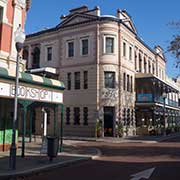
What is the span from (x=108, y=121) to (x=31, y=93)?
62.3 feet

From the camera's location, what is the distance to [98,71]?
33.7 metres

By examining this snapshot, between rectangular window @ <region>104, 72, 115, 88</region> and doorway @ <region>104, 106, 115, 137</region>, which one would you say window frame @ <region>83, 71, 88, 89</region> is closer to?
rectangular window @ <region>104, 72, 115, 88</region>

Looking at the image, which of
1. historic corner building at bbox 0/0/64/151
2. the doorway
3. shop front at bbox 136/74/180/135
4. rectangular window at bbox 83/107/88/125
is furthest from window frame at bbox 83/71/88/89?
historic corner building at bbox 0/0/64/151

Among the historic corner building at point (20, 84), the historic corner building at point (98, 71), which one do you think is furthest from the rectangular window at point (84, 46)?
the historic corner building at point (20, 84)

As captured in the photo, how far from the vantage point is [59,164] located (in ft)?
42.6

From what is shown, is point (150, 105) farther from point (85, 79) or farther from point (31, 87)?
point (31, 87)

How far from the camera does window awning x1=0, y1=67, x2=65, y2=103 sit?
46.6ft

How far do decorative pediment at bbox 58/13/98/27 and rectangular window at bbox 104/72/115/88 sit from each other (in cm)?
601

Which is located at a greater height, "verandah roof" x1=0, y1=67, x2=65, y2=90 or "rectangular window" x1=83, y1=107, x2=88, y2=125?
"verandah roof" x1=0, y1=67, x2=65, y2=90

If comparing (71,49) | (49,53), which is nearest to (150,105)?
(71,49)

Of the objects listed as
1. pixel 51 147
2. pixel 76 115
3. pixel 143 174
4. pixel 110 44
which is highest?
pixel 110 44

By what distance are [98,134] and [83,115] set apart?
291 cm

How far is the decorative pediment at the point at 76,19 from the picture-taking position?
3489 centimetres

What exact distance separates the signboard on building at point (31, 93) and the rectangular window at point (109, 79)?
1633 cm
